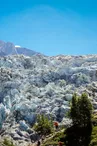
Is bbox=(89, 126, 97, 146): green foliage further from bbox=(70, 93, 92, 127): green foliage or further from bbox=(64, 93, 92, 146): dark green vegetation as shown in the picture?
bbox=(70, 93, 92, 127): green foliage

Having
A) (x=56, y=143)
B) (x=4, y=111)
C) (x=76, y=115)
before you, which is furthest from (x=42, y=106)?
(x=56, y=143)

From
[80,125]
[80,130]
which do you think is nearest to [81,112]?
[80,125]

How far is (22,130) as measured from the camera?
153750mm

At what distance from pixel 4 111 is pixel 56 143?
10779cm

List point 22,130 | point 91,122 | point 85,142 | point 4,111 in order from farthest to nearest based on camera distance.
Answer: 1. point 4,111
2. point 22,130
3. point 91,122
4. point 85,142

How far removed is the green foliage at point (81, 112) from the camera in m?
99.9

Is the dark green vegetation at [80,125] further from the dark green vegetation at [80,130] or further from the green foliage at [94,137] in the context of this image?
the green foliage at [94,137]

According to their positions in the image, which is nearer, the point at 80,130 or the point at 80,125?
the point at 80,130

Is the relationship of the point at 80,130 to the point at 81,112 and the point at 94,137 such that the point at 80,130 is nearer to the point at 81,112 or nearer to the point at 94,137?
the point at 81,112

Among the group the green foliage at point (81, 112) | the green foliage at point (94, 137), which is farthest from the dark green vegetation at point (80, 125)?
the green foliage at point (94, 137)

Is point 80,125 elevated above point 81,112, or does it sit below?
below

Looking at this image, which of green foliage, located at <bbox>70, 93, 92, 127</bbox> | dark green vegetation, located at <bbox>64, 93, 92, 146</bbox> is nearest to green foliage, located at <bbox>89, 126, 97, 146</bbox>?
dark green vegetation, located at <bbox>64, 93, 92, 146</bbox>

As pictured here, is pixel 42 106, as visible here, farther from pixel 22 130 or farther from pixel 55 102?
pixel 22 130

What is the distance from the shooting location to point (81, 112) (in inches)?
4018
